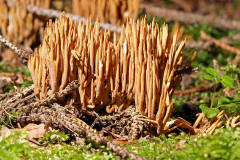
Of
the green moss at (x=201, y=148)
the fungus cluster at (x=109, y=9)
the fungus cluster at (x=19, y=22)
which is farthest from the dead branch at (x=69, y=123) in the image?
the fungus cluster at (x=109, y=9)

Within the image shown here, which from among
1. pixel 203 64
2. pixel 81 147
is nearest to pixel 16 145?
pixel 81 147

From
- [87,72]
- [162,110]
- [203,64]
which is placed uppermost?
[87,72]

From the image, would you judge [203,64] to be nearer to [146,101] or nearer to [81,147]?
[146,101]

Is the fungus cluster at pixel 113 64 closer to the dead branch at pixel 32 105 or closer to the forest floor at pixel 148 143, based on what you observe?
the dead branch at pixel 32 105

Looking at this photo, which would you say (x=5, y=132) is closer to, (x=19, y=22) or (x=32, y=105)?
(x=32, y=105)

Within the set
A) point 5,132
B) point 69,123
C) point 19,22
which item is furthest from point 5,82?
point 19,22

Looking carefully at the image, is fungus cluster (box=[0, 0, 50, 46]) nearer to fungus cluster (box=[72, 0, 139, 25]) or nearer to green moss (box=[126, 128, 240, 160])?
fungus cluster (box=[72, 0, 139, 25])

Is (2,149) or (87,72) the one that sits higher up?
(87,72)
